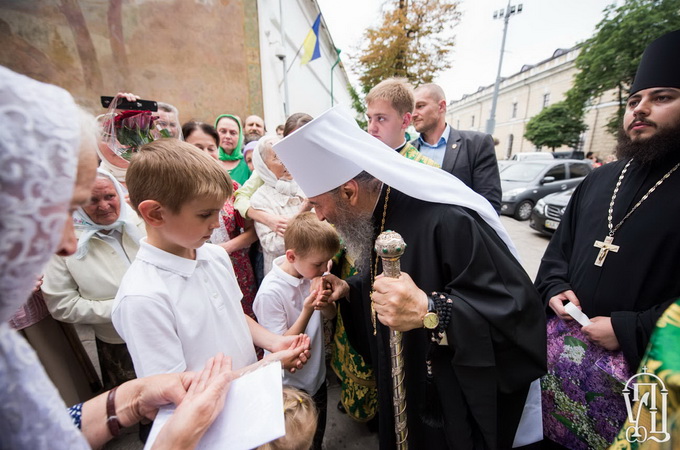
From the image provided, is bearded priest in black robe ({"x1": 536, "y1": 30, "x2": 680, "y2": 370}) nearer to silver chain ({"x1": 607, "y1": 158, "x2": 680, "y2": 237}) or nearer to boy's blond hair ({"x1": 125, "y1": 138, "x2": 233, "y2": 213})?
silver chain ({"x1": 607, "y1": 158, "x2": 680, "y2": 237})

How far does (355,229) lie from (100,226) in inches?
63.2

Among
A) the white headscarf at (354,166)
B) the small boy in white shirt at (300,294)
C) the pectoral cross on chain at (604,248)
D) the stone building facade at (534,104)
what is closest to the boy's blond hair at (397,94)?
the white headscarf at (354,166)

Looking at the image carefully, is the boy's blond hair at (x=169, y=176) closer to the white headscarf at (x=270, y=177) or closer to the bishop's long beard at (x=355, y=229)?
the bishop's long beard at (x=355, y=229)

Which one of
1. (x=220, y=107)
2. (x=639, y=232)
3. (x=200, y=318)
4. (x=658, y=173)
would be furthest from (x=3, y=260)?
(x=220, y=107)

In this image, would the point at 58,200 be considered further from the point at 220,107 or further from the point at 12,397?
the point at 220,107

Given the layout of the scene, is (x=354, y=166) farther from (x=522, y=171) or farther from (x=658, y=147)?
(x=522, y=171)

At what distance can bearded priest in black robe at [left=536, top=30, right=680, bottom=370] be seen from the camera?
4.65ft

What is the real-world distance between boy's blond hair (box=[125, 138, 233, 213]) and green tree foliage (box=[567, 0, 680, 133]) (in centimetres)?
2217

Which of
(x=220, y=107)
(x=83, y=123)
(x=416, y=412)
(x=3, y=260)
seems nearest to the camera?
(x=3, y=260)

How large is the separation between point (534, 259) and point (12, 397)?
699 cm

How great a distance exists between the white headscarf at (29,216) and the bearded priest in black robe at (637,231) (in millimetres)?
2123

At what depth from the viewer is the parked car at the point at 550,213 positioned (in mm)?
6488

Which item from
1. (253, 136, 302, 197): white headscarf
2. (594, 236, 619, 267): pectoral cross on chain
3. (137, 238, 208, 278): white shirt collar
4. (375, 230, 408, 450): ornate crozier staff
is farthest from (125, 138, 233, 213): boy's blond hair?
(594, 236, 619, 267): pectoral cross on chain

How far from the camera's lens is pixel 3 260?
40 centimetres
